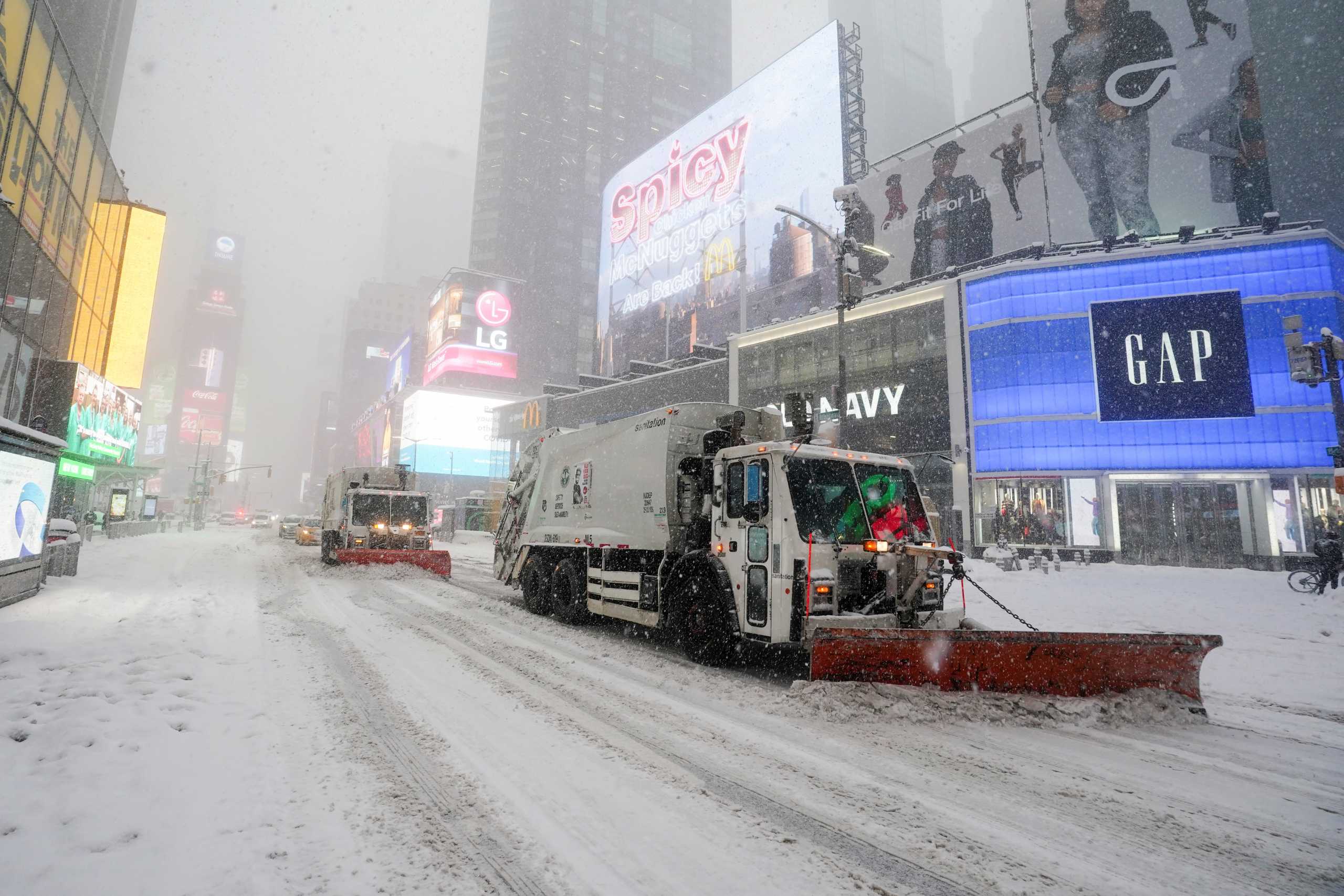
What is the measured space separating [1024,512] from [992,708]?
25.0m

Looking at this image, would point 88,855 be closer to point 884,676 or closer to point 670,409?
point 884,676

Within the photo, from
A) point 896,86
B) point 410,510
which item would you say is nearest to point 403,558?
point 410,510

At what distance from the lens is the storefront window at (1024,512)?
2658 cm

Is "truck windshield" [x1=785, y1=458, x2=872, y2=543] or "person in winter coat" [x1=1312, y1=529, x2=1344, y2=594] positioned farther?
"person in winter coat" [x1=1312, y1=529, x2=1344, y2=594]

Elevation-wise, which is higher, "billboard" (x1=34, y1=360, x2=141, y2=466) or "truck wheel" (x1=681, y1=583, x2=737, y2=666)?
"billboard" (x1=34, y1=360, x2=141, y2=466)

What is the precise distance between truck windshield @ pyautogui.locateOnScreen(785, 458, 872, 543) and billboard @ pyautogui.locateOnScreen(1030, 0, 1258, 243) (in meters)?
30.4

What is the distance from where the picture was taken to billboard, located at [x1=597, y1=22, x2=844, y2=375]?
38.4m

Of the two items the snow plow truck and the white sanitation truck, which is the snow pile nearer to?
the white sanitation truck

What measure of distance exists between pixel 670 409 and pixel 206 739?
19.6 feet

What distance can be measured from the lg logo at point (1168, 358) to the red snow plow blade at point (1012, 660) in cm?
2551

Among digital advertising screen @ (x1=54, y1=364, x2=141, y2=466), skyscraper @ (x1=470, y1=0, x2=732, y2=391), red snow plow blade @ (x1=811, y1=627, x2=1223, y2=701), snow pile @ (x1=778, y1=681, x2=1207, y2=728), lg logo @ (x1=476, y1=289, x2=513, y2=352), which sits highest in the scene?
skyscraper @ (x1=470, y1=0, x2=732, y2=391)

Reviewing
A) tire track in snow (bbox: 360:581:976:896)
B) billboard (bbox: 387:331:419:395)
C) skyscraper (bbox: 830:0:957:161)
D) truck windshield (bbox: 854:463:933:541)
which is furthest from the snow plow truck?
skyscraper (bbox: 830:0:957:161)

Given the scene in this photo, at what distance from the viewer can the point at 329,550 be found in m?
19.6

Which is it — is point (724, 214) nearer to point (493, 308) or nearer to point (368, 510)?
point (368, 510)
